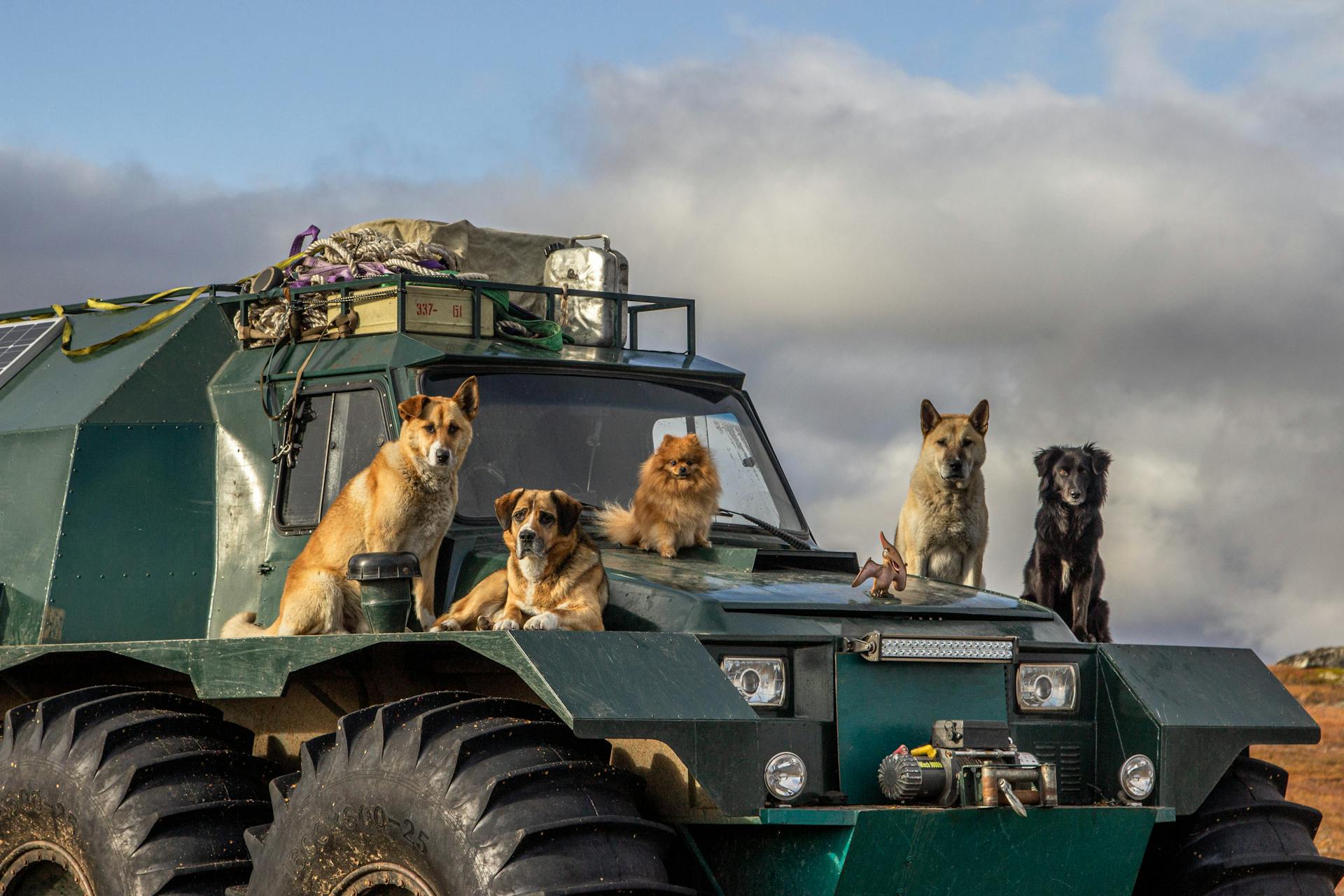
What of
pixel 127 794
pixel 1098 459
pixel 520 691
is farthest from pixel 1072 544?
pixel 127 794

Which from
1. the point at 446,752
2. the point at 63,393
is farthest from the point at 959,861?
the point at 63,393

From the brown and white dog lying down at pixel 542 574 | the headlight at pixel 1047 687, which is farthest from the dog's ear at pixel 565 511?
the headlight at pixel 1047 687

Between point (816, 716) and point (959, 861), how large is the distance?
25.5 inches

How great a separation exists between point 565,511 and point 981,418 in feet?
10.1

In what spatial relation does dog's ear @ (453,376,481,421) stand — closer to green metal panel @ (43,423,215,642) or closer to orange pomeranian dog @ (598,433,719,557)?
orange pomeranian dog @ (598,433,719,557)

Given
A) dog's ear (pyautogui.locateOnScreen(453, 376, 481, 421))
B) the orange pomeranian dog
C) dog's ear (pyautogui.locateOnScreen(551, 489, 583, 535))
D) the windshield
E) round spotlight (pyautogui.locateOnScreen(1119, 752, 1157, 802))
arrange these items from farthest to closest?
the windshield → the orange pomeranian dog → dog's ear (pyautogui.locateOnScreen(453, 376, 481, 421)) → round spotlight (pyautogui.locateOnScreen(1119, 752, 1157, 802)) → dog's ear (pyautogui.locateOnScreen(551, 489, 583, 535))

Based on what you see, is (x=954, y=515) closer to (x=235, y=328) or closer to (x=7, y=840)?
(x=235, y=328)

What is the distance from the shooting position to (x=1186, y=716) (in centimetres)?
627

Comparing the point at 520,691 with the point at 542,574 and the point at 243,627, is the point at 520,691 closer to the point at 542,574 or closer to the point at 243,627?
the point at 542,574

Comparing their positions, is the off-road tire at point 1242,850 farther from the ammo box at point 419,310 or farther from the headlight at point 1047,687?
the ammo box at point 419,310

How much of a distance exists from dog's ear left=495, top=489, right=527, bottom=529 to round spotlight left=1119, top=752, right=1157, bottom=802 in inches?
93.5

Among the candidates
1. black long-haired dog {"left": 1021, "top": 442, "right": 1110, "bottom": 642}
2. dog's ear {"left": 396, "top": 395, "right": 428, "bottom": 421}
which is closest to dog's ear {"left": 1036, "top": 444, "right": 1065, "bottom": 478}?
black long-haired dog {"left": 1021, "top": 442, "right": 1110, "bottom": 642}

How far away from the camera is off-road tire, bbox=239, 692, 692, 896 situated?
4855mm

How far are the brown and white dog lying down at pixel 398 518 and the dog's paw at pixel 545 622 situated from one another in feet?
2.68
